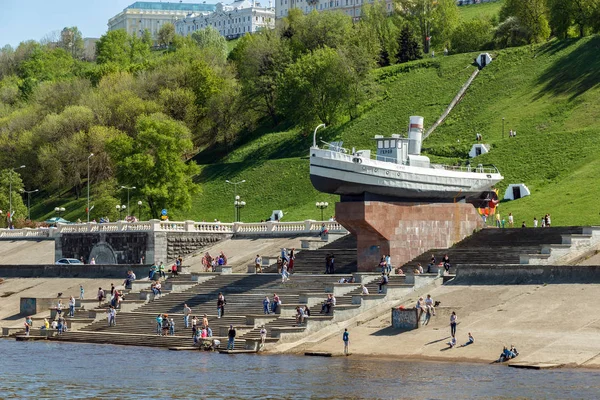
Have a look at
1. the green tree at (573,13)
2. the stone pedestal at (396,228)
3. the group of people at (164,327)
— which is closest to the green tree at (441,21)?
the green tree at (573,13)

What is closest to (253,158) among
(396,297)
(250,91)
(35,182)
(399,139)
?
(250,91)

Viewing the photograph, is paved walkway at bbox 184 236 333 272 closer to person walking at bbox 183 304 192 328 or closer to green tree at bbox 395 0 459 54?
person walking at bbox 183 304 192 328

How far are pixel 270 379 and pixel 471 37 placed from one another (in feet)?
357

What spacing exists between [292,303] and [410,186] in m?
10.0

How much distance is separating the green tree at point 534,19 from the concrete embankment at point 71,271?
73.8m

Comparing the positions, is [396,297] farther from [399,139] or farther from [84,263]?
[84,263]

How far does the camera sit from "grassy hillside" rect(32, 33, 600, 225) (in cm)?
9531

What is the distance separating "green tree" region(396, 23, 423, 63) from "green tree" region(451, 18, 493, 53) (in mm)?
4690

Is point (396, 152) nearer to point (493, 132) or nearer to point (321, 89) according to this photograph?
point (493, 132)

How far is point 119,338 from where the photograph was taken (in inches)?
2437

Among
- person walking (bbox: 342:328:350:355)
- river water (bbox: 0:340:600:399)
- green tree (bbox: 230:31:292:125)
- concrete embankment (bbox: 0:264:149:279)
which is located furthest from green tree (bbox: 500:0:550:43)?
river water (bbox: 0:340:600:399)

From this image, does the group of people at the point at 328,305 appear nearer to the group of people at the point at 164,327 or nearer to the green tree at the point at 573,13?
the group of people at the point at 164,327

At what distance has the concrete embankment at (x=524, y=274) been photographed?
56.3 metres

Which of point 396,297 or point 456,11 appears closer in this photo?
point 396,297
